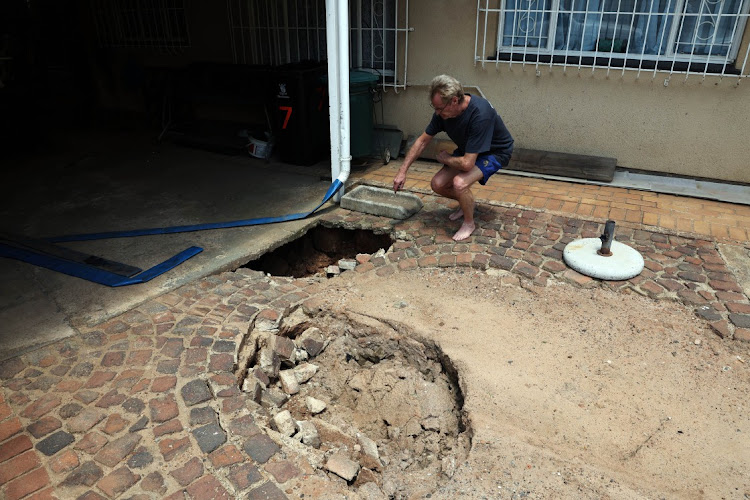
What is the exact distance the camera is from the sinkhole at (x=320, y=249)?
4824 millimetres

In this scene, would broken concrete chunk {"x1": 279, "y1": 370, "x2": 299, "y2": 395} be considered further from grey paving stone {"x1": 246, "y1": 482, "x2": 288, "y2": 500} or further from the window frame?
the window frame

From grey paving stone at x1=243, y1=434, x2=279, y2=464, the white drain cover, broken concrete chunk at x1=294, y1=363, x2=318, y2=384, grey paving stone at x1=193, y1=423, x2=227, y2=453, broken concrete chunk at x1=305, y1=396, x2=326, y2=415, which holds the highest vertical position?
the white drain cover

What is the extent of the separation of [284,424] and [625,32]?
17.9 feet

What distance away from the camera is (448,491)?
2.42m

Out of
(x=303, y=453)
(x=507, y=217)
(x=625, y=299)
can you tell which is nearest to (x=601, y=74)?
(x=507, y=217)

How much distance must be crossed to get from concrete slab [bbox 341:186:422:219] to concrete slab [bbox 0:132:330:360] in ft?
1.33

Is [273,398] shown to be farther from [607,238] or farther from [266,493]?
[607,238]

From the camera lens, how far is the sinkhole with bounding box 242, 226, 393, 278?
482 cm

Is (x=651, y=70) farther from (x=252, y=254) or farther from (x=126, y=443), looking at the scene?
(x=126, y=443)

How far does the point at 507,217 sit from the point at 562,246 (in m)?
0.71

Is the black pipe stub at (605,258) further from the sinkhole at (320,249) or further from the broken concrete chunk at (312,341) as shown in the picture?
the broken concrete chunk at (312,341)

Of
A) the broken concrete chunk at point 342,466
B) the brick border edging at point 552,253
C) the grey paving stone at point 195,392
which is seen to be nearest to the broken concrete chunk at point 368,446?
the broken concrete chunk at point 342,466

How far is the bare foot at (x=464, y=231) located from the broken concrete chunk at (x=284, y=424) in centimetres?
233

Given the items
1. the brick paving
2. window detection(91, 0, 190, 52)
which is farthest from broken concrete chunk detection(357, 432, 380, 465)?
window detection(91, 0, 190, 52)
